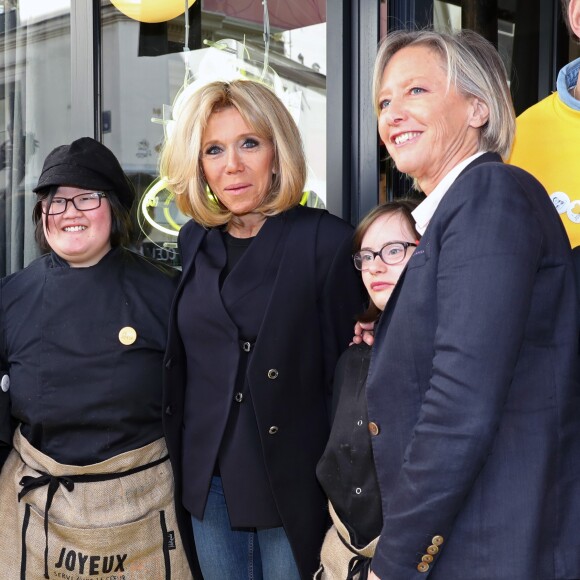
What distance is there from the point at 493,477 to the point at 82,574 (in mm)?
1294

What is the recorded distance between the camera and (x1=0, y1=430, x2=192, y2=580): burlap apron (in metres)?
2.15

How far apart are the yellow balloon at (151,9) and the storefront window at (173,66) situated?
16mm

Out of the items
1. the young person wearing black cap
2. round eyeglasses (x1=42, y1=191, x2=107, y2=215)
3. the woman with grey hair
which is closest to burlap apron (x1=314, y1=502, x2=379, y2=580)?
the woman with grey hair

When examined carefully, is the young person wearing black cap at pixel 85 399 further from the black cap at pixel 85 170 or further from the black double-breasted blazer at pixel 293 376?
the black double-breasted blazer at pixel 293 376

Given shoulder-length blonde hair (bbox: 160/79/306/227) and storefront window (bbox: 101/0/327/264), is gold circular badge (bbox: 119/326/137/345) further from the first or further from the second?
storefront window (bbox: 101/0/327/264)

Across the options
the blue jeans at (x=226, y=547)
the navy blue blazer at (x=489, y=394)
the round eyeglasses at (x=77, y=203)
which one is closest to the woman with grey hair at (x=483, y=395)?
the navy blue blazer at (x=489, y=394)

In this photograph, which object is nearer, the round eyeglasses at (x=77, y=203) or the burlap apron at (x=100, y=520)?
the burlap apron at (x=100, y=520)

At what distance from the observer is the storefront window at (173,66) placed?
111 inches

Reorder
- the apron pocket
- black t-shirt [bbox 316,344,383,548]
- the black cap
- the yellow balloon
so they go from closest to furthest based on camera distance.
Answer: black t-shirt [bbox 316,344,383,548], the apron pocket, the black cap, the yellow balloon

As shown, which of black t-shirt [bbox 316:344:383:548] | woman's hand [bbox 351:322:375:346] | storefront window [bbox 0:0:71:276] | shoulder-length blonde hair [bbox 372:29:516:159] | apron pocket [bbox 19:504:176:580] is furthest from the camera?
storefront window [bbox 0:0:71:276]

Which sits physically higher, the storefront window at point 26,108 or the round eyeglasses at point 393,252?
the storefront window at point 26,108

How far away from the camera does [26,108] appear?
375 centimetres

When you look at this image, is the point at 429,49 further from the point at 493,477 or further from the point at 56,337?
the point at 56,337

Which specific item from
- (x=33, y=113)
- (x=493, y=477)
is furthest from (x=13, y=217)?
(x=493, y=477)
